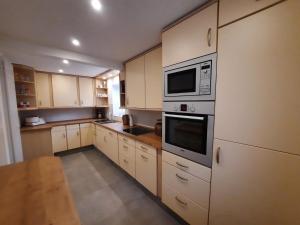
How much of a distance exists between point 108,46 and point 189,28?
1.27m

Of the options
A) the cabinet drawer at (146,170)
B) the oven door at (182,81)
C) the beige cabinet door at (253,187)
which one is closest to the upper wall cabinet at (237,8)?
the oven door at (182,81)

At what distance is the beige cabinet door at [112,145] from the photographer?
2.61 meters

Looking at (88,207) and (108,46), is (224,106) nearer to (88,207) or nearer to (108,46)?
(108,46)

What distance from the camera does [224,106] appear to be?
3.39ft

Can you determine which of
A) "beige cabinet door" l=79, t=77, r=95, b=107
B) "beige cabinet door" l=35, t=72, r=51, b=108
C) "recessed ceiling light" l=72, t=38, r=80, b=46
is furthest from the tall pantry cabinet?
"beige cabinet door" l=35, t=72, r=51, b=108

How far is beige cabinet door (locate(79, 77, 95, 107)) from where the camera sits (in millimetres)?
3833

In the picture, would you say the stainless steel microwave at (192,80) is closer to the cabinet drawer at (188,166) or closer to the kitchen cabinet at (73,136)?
the cabinet drawer at (188,166)

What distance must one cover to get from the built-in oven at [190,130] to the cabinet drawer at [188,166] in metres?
0.05

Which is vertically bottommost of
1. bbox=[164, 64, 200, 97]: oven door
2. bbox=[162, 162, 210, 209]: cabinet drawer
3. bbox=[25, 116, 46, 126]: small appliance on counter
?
bbox=[162, 162, 210, 209]: cabinet drawer

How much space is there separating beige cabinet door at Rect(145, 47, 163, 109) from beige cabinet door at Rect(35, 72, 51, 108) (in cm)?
288

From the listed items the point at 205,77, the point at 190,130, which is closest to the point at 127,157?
the point at 190,130

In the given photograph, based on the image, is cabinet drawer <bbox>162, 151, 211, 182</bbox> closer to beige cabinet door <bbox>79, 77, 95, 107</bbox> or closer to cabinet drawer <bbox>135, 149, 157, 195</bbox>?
cabinet drawer <bbox>135, 149, 157, 195</bbox>

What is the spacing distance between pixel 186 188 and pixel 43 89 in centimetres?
393

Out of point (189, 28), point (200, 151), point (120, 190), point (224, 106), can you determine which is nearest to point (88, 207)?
point (120, 190)
